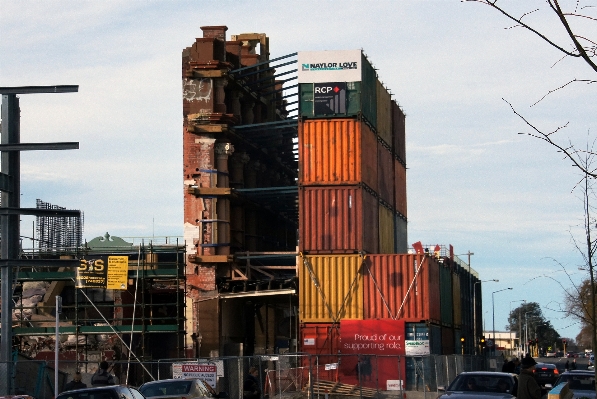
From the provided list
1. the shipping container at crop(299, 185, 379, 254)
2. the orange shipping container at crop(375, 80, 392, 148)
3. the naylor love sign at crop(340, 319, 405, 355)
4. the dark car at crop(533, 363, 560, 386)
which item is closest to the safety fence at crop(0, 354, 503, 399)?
the naylor love sign at crop(340, 319, 405, 355)

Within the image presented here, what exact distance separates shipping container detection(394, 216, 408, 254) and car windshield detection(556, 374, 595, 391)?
37796 mm

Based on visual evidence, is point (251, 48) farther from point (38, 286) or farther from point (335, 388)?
point (335, 388)

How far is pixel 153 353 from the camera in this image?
5362cm

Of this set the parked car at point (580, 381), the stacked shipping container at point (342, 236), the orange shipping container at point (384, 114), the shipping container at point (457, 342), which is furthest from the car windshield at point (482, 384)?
the shipping container at point (457, 342)

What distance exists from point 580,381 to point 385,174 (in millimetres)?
34214

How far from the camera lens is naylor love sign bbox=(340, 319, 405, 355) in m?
47.3

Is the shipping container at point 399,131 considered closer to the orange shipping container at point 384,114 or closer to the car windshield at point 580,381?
the orange shipping container at point 384,114

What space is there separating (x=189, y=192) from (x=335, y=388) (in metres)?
16.7

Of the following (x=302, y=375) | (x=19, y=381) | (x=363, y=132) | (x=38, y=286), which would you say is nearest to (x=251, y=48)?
(x=363, y=132)

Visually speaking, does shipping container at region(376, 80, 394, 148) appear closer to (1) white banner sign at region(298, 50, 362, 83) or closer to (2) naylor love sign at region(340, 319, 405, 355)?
(1) white banner sign at region(298, 50, 362, 83)

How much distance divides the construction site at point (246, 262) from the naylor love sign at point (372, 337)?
6 centimetres

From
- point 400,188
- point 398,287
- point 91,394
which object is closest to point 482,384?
point 91,394

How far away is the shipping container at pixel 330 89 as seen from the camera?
50312 millimetres

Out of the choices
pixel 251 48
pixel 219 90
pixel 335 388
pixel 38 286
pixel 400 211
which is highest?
pixel 251 48
